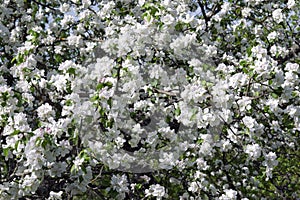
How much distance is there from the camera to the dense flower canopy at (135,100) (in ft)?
9.78

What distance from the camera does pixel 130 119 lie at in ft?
11.9

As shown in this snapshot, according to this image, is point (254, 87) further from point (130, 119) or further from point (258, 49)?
point (130, 119)

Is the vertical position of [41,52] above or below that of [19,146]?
above

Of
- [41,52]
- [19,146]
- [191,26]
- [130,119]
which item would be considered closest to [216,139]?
[130,119]

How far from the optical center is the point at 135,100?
11.0 feet

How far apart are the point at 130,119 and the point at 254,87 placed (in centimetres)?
99

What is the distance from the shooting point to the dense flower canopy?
2982mm

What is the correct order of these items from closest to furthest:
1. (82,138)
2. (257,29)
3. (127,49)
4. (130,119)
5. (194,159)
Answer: (82,138)
(127,49)
(130,119)
(194,159)
(257,29)

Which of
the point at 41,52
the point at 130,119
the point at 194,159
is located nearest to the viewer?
the point at 130,119

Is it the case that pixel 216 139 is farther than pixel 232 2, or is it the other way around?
pixel 232 2

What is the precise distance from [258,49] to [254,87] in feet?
0.90

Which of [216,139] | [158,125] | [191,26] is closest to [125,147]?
[158,125]

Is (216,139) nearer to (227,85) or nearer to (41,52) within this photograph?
(227,85)

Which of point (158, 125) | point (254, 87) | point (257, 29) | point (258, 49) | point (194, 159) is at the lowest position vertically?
point (194, 159)
